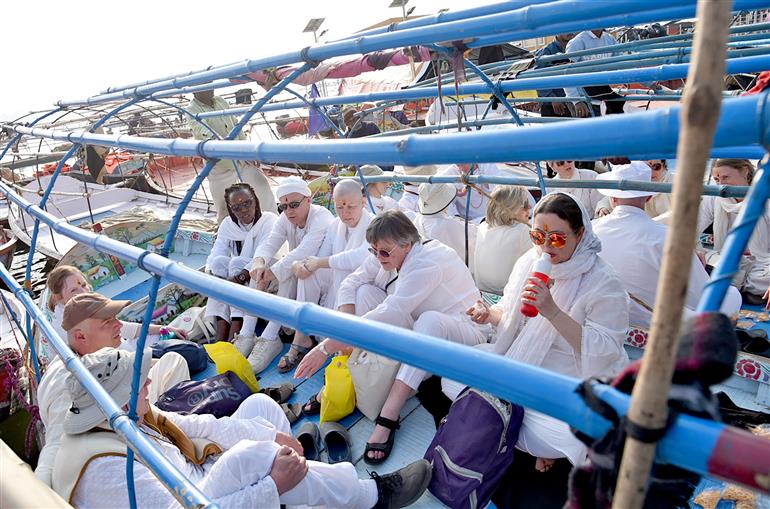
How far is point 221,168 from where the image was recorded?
567 cm

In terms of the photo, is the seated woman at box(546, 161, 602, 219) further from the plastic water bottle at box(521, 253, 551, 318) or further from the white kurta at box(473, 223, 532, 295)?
the plastic water bottle at box(521, 253, 551, 318)

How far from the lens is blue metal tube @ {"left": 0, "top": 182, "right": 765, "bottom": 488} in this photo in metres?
0.55

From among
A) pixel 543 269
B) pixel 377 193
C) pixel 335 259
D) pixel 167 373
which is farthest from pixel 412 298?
pixel 377 193

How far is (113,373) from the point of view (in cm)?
176

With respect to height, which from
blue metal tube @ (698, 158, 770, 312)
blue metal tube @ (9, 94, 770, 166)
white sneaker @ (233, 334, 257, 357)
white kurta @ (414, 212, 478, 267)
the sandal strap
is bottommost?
white sneaker @ (233, 334, 257, 357)

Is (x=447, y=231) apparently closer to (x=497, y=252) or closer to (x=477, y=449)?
(x=497, y=252)

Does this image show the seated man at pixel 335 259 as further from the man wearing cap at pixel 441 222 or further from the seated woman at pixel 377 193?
the seated woman at pixel 377 193

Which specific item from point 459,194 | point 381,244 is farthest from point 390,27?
point 459,194

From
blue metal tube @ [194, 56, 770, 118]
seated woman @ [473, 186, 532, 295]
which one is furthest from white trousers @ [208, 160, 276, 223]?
seated woman @ [473, 186, 532, 295]

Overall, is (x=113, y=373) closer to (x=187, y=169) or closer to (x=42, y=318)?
(x=42, y=318)

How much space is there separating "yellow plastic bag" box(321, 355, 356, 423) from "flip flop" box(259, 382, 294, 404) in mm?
431

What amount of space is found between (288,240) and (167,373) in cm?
140

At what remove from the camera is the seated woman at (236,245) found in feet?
13.2

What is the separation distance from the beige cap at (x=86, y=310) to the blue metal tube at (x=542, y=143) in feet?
5.47
